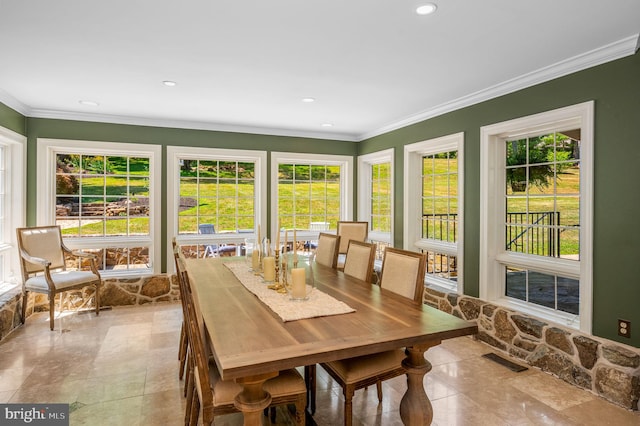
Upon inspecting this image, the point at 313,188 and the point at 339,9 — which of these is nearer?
the point at 339,9

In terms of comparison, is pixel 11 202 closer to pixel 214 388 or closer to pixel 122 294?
pixel 122 294

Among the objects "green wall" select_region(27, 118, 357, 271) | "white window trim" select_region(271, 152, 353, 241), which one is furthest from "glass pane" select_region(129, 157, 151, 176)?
"white window trim" select_region(271, 152, 353, 241)

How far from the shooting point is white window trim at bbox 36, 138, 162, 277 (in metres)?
4.37

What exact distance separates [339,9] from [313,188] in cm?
390

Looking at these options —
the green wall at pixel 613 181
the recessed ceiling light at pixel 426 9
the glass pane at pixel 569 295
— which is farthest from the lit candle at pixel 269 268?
the glass pane at pixel 569 295

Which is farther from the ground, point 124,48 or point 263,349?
point 124,48

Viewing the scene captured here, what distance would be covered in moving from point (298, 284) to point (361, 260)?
3.10 ft

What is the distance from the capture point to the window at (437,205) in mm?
4031

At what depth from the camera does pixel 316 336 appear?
1582 millimetres

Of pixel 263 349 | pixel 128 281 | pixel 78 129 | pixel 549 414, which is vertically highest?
pixel 78 129

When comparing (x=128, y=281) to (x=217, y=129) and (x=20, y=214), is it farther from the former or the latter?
(x=217, y=129)

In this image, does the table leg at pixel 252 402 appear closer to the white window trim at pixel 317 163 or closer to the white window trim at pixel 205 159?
the white window trim at pixel 205 159

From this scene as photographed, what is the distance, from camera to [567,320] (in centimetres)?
296

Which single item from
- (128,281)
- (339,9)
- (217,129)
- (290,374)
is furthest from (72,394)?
(217,129)
